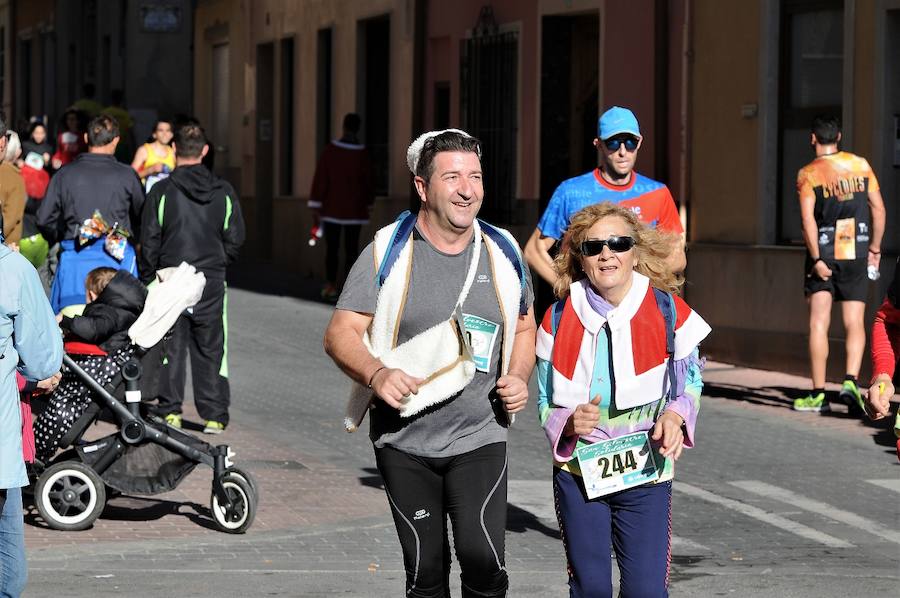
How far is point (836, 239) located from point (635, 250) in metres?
7.47

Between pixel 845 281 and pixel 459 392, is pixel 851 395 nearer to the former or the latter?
pixel 845 281

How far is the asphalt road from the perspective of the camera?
7629 millimetres

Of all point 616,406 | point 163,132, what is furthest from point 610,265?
point 163,132

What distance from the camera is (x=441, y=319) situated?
568cm

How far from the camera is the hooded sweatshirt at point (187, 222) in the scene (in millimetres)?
11492

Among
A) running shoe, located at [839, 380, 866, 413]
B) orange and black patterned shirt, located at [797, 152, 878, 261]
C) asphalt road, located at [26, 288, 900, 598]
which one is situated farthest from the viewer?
orange and black patterned shirt, located at [797, 152, 878, 261]

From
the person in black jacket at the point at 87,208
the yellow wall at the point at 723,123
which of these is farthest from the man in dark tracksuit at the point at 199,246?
the yellow wall at the point at 723,123

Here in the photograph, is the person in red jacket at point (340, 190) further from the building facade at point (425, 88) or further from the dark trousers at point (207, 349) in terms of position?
the dark trousers at point (207, 349)

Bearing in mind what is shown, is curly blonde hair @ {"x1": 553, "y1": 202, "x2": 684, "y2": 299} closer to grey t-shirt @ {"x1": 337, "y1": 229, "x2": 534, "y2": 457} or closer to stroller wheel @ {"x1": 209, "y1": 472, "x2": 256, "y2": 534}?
grey t-shirt @ {"x1": 337, "y1": 229, "x2": 534, "y2": 457}

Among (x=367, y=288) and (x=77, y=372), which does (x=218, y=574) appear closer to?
(x=77, y=372)

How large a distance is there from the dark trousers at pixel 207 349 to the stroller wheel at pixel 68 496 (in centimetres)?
302

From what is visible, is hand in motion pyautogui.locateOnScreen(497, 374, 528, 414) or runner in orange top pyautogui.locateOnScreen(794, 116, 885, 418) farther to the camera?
runner in orange top pyautogui.locateOnScreen(794, 116, 885, 418)

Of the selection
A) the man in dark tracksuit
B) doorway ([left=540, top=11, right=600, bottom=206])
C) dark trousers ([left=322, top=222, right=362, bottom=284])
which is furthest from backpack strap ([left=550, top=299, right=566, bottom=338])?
dark trousers ([left=322, top=222, right=362, bottom=284])

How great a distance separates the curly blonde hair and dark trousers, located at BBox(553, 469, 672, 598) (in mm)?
610
